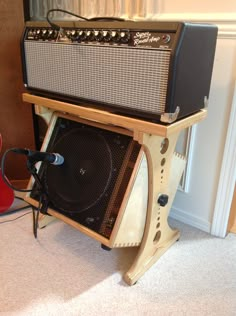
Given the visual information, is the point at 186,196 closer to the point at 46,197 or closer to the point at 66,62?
the point at 46,197

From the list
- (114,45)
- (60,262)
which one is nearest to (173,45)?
(114,45)

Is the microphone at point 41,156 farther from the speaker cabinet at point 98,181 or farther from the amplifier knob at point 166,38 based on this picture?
the amplifier knob at point 166,38

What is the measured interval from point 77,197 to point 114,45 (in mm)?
576

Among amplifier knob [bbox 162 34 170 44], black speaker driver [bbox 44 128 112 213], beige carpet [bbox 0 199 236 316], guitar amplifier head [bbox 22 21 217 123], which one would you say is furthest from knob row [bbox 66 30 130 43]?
beige carpet [bbox 0 199 236 316]

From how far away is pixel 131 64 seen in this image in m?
0.84

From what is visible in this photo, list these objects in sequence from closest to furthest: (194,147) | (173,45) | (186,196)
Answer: (173,45), (194,147), (186,196)

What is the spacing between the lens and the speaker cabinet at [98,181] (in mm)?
1020

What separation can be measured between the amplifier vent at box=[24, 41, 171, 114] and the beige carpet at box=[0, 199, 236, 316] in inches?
25.9

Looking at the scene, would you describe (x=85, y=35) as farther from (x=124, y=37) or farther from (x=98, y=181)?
(x=98, y=181)

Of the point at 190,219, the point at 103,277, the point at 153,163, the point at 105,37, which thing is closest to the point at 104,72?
the point at 105,37

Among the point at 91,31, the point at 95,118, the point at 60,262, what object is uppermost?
the point at 91,31

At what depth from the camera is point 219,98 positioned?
1.20m

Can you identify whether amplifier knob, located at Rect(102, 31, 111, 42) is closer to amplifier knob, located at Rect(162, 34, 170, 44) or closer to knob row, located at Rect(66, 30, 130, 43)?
knob row, located at Rect(66, 30, 130, 43)

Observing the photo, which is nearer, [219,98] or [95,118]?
[95,118]
